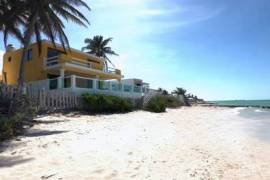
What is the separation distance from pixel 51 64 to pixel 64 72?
1.51m

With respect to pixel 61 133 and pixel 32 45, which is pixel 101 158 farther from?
pixel 32 45

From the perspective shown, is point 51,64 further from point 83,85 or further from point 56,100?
point 56,100

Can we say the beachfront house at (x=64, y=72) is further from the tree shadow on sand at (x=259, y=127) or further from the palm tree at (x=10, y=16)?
the tree shadow on sand at (x=259, y=127)

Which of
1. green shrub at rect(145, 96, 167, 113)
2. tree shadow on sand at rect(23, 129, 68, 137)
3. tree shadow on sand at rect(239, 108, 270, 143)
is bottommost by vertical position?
tree shadow on sand at rect(239, 108, 270, 143)

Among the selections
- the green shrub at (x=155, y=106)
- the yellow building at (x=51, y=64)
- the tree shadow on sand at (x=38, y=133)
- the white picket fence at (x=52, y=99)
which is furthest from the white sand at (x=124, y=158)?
the yellow building at (x=51, y=64)

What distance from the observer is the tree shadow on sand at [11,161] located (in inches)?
292

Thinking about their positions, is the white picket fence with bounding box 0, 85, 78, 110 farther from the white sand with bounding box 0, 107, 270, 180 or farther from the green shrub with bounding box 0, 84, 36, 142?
the white sand with bounding box 0, 107, 270, 180

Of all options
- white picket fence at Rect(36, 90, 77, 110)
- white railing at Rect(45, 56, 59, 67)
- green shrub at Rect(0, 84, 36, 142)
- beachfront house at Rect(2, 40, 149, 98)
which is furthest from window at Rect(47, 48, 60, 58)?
green shrub at Rect(0, 84, 36, 142)

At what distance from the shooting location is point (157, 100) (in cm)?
2972

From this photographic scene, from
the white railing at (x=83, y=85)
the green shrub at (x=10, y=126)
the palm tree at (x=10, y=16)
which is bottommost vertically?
the green shrub at (x=10, y=126)

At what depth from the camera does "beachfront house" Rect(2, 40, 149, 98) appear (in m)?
24.7

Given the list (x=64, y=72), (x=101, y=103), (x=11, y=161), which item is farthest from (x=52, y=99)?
(x=11, y=161)

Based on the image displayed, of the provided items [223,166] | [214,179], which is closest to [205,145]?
[223,166]

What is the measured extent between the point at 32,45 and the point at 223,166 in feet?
91.0
